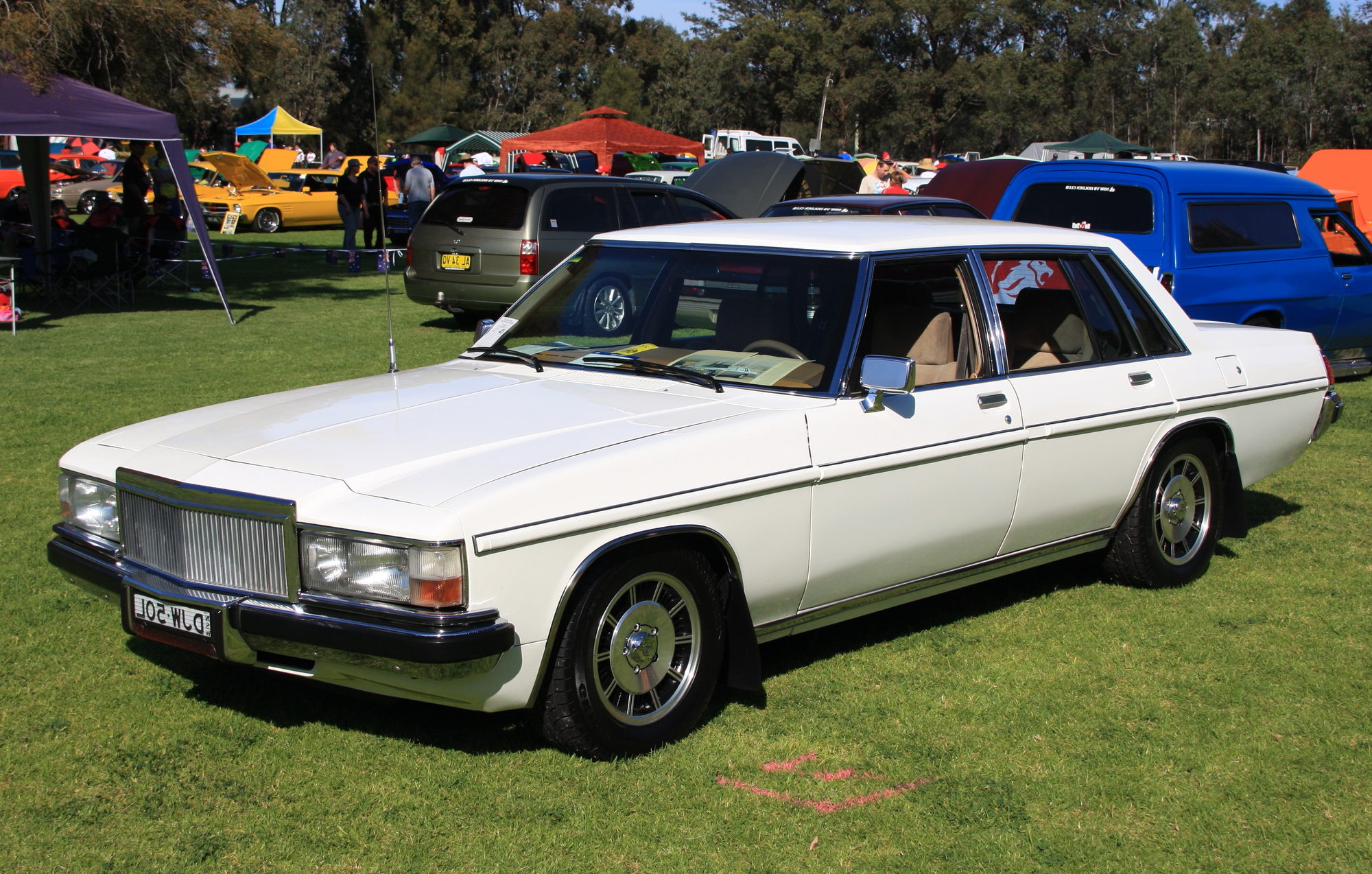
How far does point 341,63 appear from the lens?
6912 centimetres

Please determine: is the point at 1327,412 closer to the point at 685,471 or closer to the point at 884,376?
the point at 884,376

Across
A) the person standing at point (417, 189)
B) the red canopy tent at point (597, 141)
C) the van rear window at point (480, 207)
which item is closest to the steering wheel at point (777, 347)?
the van rear window at point (480, 207)

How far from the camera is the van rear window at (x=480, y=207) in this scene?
41.1 ft

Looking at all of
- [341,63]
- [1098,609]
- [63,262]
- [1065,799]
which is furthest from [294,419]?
[341,63]

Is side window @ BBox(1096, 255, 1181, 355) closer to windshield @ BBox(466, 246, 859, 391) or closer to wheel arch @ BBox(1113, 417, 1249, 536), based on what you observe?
wheel arch @ BBox(1113, 417, 1249, 536)

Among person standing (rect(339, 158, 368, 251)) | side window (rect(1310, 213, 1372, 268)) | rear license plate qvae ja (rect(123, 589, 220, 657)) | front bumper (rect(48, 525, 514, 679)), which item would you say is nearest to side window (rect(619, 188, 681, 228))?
side window (rect(1310, 213, 1372, 268))

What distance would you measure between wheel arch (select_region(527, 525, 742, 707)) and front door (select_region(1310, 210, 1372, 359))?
8.63 m

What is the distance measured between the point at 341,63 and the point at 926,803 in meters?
72.5

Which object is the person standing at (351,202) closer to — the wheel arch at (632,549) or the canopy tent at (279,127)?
the wheel arch at (632,549)

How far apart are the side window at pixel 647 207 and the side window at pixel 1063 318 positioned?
8126mm

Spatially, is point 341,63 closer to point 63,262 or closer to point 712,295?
point 63,262

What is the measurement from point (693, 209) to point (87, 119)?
21.6 ft

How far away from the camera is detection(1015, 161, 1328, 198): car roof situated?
30.7ft

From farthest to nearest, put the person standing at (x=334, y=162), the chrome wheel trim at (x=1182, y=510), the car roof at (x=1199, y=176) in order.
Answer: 1. the person standing at (x=334, y=162)
2. the car roof at (x=1199, y=176)
3. the chrome wheel trim at (x=1182, y=510)
